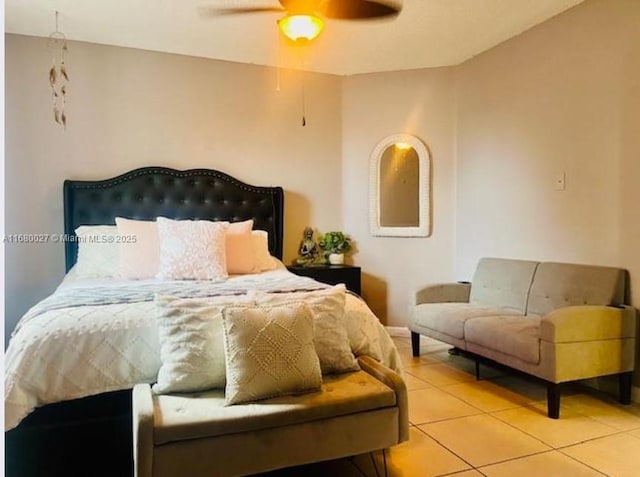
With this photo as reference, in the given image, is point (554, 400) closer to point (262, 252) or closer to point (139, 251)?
point (262, 252)

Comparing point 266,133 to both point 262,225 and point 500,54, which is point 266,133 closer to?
point 262,225

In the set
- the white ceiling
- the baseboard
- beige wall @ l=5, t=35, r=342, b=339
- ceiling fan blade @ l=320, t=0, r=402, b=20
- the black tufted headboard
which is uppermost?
the white ceiling

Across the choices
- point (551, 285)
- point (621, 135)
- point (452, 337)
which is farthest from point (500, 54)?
point (452, 337)

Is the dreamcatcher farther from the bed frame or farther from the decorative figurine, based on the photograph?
the decorative figurine

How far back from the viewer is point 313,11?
2.75 metres

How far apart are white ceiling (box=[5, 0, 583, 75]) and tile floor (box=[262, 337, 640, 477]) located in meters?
2.65

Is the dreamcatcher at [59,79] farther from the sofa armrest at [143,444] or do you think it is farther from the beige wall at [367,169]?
the sofa armrest at [143,444]

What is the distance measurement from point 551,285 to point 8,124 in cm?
434

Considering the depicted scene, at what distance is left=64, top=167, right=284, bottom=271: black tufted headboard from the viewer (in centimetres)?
389

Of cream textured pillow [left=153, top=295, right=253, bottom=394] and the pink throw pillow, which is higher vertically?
the pink throw pillow

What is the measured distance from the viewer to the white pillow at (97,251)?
11.2ft

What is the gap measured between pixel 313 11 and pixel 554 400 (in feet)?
8.64

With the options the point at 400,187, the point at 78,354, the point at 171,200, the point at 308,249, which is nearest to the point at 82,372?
the point at 78,354

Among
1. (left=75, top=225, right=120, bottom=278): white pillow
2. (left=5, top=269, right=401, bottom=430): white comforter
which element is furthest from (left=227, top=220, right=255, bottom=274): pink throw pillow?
(left=5, top=269, right=401, bottom=430): white comforter
